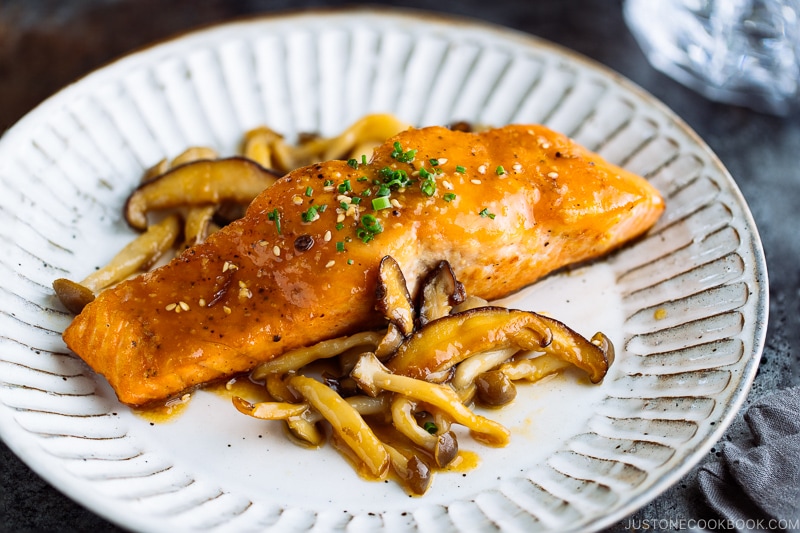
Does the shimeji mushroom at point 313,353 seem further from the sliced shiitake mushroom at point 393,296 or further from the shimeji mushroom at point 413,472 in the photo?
the shimeji mushroom at point 413,472

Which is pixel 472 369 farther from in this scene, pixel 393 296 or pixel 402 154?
pixel 402 154

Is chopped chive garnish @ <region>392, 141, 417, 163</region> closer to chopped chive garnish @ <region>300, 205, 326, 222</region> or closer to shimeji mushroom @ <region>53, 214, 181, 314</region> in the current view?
chopped chive garnish @ <region>300, 205, 326, 222</region>

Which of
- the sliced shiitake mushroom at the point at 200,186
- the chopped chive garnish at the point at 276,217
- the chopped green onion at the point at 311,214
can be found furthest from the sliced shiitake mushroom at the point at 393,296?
the sliced shiitake mushroom at the point at 200,186

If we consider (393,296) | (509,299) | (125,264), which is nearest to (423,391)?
A: (393,296)

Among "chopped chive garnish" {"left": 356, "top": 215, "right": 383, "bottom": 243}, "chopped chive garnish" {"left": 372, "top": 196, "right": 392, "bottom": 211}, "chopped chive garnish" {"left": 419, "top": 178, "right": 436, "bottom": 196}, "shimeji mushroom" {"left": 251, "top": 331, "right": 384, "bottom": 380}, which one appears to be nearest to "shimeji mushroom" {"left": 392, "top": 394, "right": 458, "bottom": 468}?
"shimeji mushroom" {"left": 251, "top": 331, "right": 384, "bottom": 380}

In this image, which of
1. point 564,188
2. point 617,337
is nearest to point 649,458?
point 617,337
